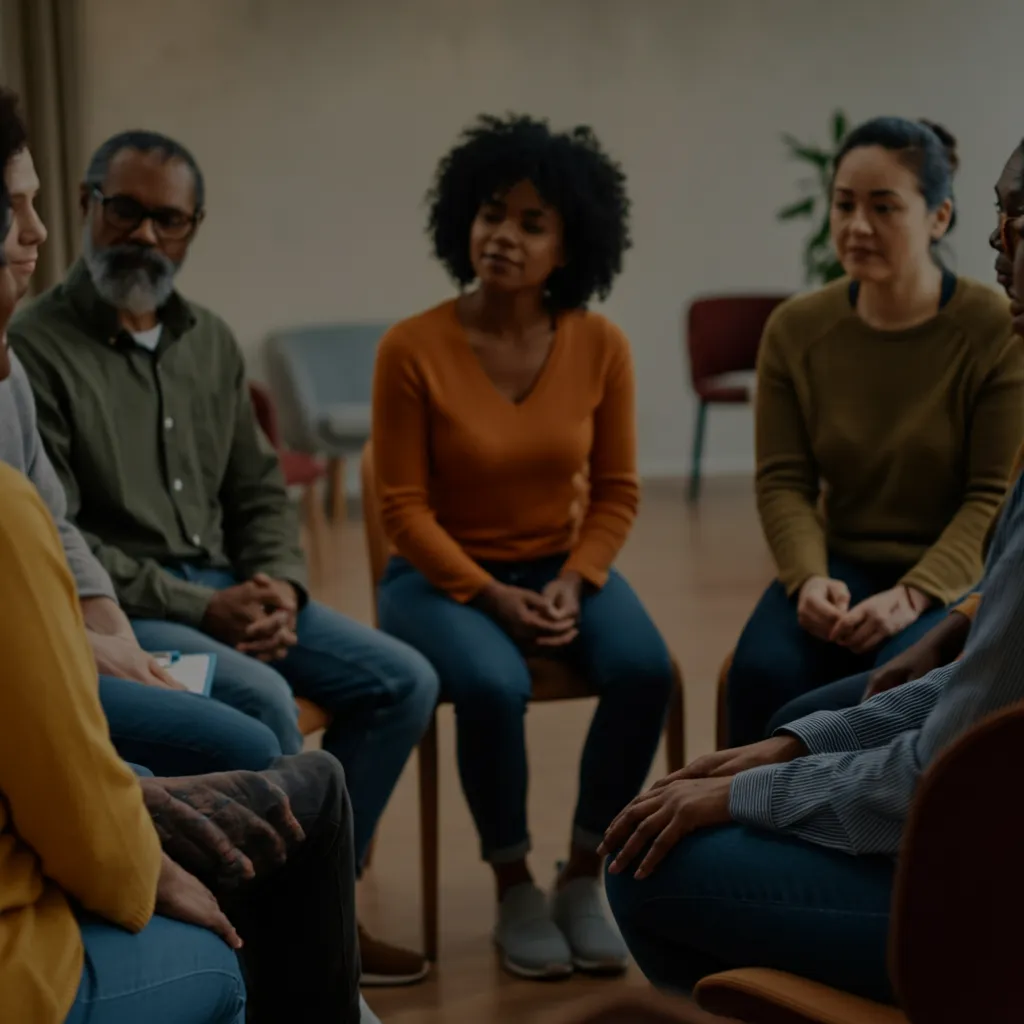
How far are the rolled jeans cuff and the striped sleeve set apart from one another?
42.1 inches

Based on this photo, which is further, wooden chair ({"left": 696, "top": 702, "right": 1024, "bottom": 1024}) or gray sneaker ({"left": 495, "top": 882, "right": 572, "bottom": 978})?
gray sneaker ({"left": 495, "top": 882, "right": 572, "bottom": 978})

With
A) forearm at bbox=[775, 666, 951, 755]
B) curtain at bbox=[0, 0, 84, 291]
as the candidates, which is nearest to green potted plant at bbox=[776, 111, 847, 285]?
curtain at bbox=[0, 0, 84, 291]

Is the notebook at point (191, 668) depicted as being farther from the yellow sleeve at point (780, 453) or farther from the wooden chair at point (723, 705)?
the yellow sleeve at point (780, 453)

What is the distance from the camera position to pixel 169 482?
2.76m

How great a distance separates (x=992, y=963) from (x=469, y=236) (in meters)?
2.11

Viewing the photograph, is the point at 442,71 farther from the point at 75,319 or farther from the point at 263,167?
the point at 75,319

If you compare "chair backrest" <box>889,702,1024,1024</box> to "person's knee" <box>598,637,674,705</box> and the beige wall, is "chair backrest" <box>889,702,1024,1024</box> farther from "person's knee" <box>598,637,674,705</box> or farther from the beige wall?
the beige wall

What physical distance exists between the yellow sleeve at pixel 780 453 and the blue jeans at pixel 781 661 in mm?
166

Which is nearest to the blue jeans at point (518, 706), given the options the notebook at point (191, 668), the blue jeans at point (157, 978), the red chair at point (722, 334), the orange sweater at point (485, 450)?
the orange sweater at point (485, 450)

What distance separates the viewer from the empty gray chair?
6.90 m

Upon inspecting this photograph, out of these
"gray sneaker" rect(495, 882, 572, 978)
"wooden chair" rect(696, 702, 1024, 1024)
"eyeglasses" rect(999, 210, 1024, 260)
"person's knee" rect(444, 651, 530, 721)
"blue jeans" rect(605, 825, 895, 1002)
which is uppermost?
"eyeglasses" rect(999, 210, 1024, 260)

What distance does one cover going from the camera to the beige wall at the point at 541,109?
285 inches

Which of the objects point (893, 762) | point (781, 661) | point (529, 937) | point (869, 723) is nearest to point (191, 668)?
point (529, 937)

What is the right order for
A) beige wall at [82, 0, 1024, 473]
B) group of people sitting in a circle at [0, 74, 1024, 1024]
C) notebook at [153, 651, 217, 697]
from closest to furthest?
1. notebook at [153, 651, 217, 697]
2. group of people sitting in a circle at [0, 74, 1024, 1024]
3. beige wall at [82, 0, 1024, 473]
